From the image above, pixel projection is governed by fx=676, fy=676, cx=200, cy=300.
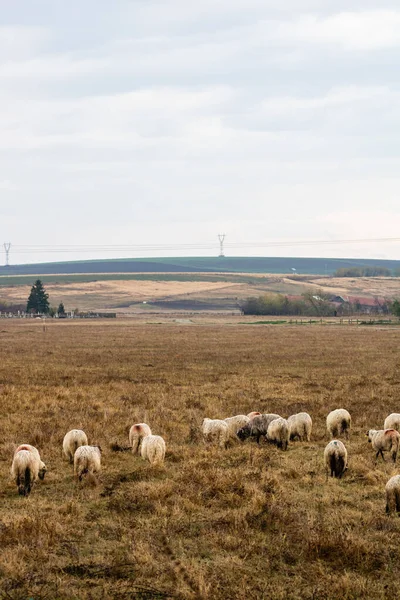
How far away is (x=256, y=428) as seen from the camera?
17.9 metres

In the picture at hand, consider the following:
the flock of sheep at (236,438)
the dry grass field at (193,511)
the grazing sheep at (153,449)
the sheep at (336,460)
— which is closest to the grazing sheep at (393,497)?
the flock of sheep at (236,438)

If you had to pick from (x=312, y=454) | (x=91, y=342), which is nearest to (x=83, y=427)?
(x=312, y=454)

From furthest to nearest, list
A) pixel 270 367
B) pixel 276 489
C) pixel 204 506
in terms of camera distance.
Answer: pixel 270 367 < pixel 276 489 < pixel 204 506

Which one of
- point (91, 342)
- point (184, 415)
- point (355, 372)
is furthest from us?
point (91, 342)

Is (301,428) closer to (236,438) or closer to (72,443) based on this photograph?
(236,438)

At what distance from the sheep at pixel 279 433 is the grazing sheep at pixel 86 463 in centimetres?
500

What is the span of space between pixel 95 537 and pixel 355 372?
25388 millimetres

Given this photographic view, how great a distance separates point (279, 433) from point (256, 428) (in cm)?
95

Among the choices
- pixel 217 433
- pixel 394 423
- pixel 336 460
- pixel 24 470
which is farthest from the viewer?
pixel 394 423

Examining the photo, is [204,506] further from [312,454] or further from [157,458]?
[312,454]

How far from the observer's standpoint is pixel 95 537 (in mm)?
10578

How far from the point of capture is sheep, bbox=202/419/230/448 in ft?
57.1

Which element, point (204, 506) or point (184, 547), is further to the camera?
point (204, 506)

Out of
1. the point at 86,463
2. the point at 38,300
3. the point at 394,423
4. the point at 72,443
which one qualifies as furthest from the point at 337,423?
the point at 38,300
